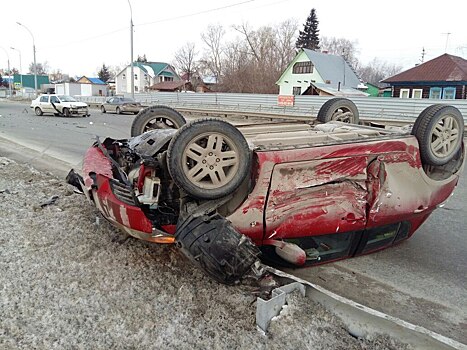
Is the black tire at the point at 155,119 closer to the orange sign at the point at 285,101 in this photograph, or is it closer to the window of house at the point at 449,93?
the orange sign at the point at 285,101

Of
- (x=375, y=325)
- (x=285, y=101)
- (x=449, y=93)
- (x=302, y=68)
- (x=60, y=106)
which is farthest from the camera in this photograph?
(x=302, y=68)

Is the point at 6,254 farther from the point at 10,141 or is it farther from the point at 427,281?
the point at 10,141

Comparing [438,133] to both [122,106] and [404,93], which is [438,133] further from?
[404,93]

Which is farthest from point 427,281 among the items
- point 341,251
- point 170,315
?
point 170,315

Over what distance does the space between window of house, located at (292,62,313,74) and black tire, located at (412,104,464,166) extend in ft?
154

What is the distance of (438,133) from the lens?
369 cm

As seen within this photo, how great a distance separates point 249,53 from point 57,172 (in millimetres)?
58564

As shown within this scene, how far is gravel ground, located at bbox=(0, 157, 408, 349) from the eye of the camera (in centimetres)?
248

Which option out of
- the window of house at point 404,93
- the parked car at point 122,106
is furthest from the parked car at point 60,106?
the window of house at point 404,93

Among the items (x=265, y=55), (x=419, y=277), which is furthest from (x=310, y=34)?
(x=419, y=277)

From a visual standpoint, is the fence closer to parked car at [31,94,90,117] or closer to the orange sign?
the orange sign

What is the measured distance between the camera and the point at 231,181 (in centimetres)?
298

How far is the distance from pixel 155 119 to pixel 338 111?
2.30m

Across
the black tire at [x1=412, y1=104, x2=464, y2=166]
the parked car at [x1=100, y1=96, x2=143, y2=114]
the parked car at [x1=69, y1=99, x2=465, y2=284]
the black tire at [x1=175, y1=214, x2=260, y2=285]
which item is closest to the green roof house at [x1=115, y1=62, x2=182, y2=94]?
the parked car at [x1=100, y1=96, x2=143, y2=114]
